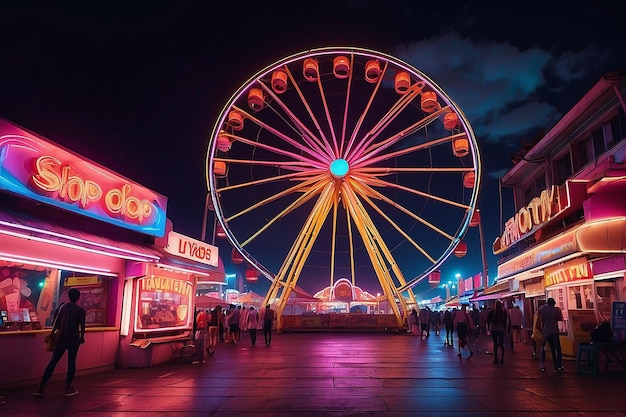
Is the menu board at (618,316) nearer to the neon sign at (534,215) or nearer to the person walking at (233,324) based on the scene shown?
the neon sign at (534,215)

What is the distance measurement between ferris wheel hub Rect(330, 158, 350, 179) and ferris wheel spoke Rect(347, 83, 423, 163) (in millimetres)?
629

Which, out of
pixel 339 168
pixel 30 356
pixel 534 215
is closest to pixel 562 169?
pixel 534 215

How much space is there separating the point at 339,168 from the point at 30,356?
1756 cm

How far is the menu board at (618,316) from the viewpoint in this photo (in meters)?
11.3

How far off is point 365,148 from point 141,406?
19675 mm

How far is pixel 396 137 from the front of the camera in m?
24.7

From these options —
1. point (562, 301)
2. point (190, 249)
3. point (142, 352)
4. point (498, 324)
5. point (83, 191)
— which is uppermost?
point (83, 191)

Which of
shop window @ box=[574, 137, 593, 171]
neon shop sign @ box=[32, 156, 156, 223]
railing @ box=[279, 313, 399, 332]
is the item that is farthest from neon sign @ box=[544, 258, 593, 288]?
railing @ box=[279, 313, 399, 332]

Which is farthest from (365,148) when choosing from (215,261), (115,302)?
(115,302)

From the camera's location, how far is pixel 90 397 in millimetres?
8078

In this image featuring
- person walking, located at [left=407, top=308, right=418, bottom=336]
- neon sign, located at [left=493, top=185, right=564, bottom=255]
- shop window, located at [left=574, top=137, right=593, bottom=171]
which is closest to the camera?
neon sign, located at [left=493, top=185, right=564, bottom=255]

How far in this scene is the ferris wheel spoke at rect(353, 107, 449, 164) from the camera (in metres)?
24.2

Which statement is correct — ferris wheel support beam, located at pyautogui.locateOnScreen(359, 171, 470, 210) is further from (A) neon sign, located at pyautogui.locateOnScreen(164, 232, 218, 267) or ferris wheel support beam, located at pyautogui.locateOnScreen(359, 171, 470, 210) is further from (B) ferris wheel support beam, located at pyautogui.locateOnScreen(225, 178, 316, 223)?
(A) neon sign, located at pyautogui.locateOnScreen(164, 232, 218, 267)

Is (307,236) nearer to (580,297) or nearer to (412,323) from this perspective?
(412,323)
